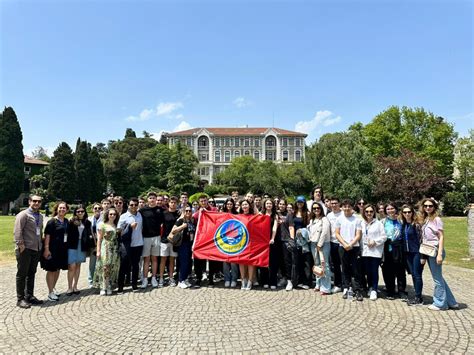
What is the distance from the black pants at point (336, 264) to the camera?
730 cm

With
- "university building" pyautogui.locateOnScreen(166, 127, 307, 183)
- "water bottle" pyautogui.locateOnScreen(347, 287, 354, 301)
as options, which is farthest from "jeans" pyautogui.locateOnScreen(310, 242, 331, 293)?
"university building" pyautogui.locateOnScreen(166, 127, 307, 183)

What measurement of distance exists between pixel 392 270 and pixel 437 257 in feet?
3.75

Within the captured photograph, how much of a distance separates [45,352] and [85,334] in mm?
634

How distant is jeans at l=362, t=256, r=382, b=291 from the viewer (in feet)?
22.3

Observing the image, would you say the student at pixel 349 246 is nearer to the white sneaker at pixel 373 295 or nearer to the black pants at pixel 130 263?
the white sneaker at pixel 373 295

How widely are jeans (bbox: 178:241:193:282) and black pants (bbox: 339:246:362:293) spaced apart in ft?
11.8

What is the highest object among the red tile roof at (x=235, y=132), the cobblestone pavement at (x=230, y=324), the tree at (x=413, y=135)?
the red tile roof at (x=235, y=132)

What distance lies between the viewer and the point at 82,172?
180 ft

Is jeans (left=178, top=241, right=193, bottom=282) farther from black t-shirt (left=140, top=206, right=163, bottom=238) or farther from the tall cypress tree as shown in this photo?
the tall cypress tree

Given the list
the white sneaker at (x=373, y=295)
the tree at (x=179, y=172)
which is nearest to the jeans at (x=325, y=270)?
the white sneaker at (x=373, y=295)

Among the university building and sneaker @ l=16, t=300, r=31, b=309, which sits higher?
the university building

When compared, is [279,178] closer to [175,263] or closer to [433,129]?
[433,129]

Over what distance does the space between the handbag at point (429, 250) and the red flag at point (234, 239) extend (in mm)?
3208

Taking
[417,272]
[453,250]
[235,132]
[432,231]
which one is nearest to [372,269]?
[417,272]
